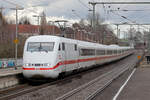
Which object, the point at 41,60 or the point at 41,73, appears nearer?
the point at 41,73

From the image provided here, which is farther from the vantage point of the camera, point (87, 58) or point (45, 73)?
point (87, 58)

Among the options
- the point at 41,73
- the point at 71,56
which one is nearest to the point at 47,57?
the point at 41,73

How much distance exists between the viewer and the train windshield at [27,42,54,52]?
1670cm

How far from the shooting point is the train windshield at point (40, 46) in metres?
→ 16.7

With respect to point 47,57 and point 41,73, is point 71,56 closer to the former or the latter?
point 47,57

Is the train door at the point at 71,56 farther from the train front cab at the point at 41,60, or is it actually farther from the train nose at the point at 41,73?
the train nose at the point at 41,73

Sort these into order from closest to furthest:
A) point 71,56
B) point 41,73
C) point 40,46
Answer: point 41,73 < point 40,46 < point 71,56

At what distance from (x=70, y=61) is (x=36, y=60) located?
405 centimetres

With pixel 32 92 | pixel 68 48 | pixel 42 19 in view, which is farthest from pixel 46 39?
pixel 42 19

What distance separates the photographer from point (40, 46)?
16.9 meters

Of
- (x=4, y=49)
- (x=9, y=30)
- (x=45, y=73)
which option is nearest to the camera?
(x=45, y=73)

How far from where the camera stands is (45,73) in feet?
51.3

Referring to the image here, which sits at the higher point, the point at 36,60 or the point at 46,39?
the point at 46,39

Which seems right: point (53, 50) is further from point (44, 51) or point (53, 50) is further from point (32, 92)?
→ point (32, 92)
